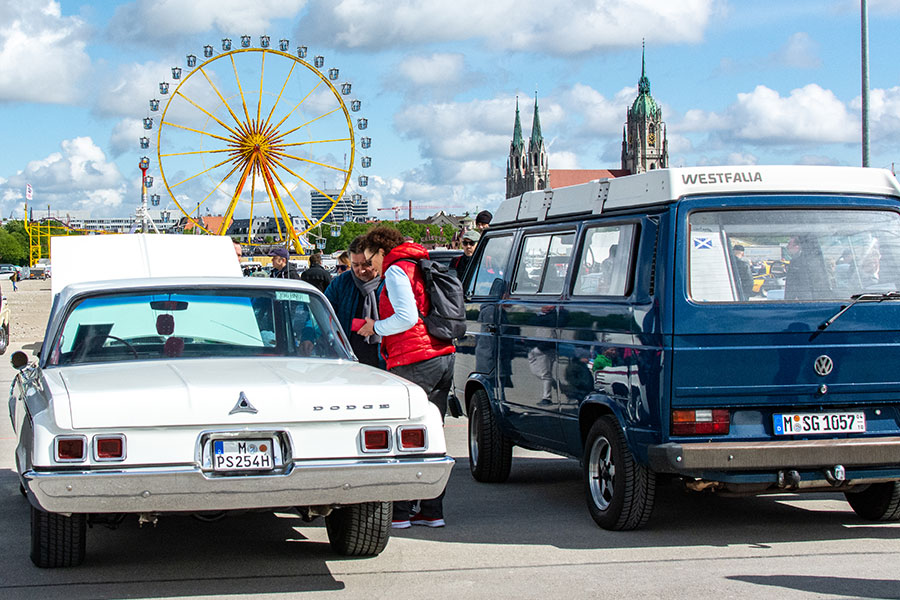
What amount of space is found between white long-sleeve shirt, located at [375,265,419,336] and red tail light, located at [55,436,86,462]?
2.42 metres

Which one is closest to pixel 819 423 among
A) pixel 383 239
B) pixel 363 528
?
pixel 363 528

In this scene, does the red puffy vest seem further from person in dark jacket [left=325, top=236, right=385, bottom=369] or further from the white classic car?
person in dark jacket [left=325, top=236, right=385, bottom=369]

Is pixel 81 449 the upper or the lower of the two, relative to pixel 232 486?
upper

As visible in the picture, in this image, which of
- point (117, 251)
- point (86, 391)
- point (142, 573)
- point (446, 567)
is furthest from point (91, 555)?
point (117, 251)

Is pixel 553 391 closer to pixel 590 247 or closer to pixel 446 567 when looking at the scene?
pixel 590 247

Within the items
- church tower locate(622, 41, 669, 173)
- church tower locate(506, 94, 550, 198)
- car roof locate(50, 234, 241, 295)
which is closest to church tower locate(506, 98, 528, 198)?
church tower locate(506, 94, 550, 198)

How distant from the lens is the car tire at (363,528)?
6.27m

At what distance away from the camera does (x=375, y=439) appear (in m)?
5.71

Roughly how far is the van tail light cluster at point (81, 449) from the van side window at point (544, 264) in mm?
3446

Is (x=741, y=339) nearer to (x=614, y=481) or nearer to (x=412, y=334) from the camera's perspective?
(x=614, y=481)

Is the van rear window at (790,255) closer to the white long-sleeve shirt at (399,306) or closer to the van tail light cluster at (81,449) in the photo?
the white long-sleeve shirt at (399,306)

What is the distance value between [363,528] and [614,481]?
61.0 inches

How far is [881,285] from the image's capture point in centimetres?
696

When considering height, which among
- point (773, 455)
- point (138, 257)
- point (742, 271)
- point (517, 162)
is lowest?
point (773, 455)
